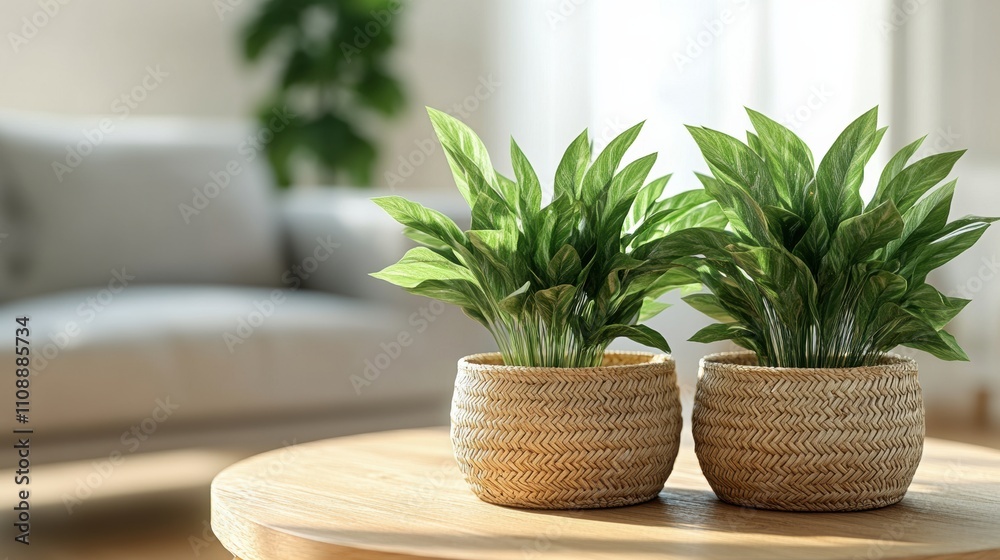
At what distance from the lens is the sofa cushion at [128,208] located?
7.01ft

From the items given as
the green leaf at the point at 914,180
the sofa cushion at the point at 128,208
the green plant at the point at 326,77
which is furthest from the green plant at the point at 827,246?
the green plant at the point at 326,77

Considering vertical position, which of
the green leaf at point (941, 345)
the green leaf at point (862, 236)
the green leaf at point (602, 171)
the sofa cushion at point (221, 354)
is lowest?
the sofa cushion at point (221, 354)

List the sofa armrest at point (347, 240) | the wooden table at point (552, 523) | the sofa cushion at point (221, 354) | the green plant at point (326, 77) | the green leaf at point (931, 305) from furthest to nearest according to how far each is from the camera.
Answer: the green plant at point (326, 77), the sofa armrest at point (347, 240), the sofa cushion at point (221, 354), the green leaf at point (931, 305), the wooden table at point (552, 523)

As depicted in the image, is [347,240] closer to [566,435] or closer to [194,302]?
[194,302]

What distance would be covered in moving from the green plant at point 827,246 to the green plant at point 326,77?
2714 mm

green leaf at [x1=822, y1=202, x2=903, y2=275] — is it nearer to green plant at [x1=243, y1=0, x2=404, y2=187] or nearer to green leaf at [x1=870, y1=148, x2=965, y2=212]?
green leaf at [x1=870, y1=148, x2=965, y2=212]

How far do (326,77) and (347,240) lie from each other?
136 centimetres

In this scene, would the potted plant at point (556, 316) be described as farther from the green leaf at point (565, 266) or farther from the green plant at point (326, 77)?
the green plant at point (326, 77)

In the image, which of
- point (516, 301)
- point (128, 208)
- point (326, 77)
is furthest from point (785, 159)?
point (326, 77)

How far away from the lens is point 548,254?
78 cm

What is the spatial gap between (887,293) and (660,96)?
2.45 meters

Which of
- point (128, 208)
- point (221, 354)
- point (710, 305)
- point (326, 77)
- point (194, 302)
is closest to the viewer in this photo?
point (710, 305)

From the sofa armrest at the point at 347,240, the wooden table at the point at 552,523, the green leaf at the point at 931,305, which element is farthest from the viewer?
the sofa armrest at the point at 347,240

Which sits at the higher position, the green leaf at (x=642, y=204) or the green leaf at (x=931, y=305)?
the green leaf at (x=642, y=204)
